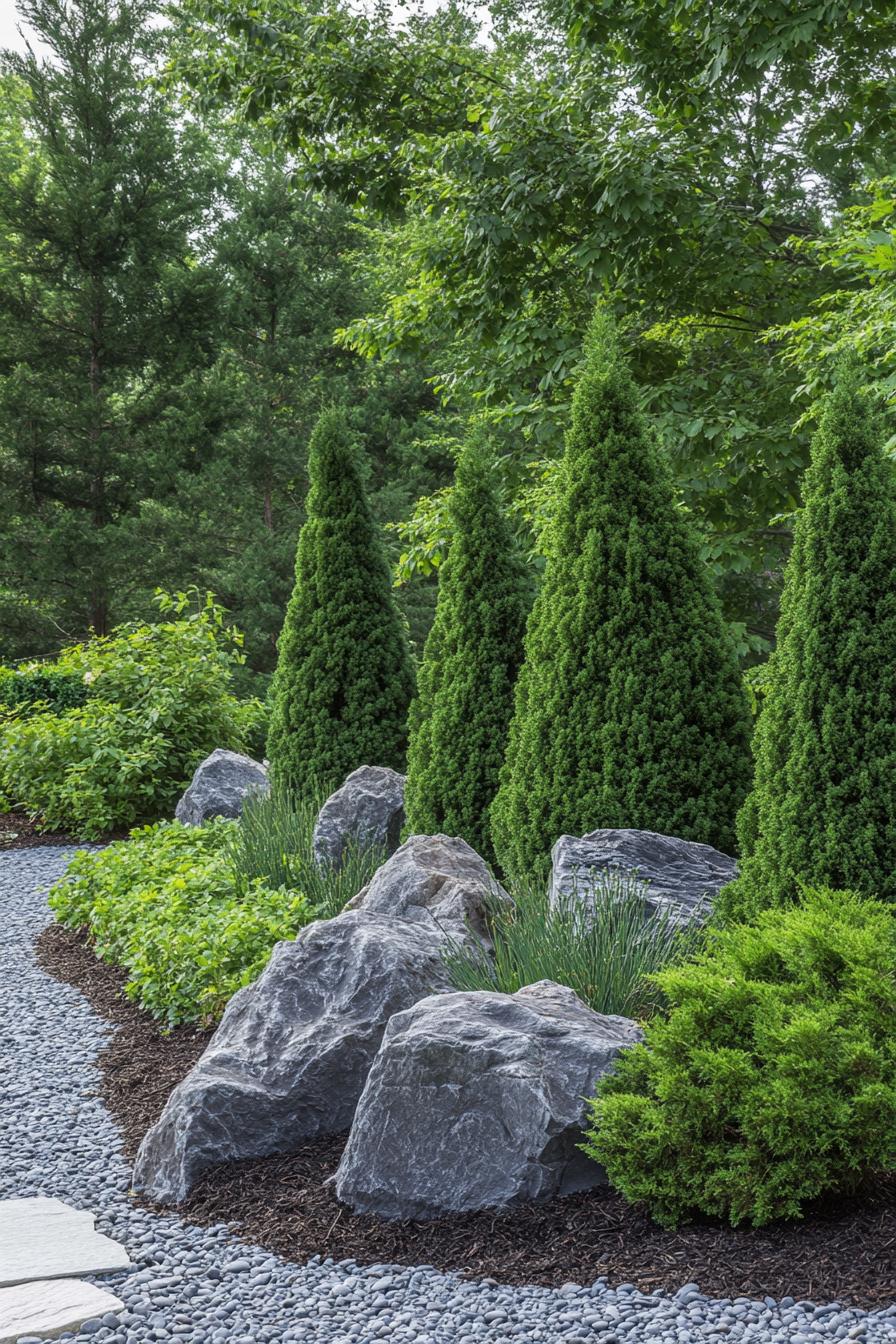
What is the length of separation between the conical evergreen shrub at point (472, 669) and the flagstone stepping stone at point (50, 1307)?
3.37 m

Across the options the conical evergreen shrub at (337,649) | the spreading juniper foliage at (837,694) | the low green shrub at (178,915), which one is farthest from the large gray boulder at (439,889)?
the conical evergreen shrub at (337,649)

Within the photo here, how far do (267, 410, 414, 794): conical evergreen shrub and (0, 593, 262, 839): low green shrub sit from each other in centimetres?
218

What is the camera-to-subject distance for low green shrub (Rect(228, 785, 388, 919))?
548 centimetres

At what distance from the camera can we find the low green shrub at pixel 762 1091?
2635 millimetres

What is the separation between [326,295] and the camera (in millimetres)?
17453

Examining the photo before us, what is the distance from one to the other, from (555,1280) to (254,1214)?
2.83 ft

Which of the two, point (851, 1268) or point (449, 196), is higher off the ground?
point (449, 196)

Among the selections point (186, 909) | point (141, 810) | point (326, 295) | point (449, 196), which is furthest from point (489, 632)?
point (326, 295)

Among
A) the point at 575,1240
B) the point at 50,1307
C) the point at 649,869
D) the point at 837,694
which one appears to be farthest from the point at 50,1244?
the point at 837,694

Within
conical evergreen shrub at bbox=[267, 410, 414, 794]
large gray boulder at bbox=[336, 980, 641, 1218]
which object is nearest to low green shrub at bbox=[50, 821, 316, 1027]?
conical evergreen shrub at bbox=[267, 410, 414, 794]

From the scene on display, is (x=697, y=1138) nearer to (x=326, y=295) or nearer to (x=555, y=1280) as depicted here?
(x=555, y=1280)

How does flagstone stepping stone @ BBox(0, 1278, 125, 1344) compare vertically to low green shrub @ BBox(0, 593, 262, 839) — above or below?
below

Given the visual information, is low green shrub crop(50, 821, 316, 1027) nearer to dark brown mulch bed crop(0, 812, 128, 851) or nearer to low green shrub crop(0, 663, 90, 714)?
dark brown mulch bed crop(0, 812, 128, 851)

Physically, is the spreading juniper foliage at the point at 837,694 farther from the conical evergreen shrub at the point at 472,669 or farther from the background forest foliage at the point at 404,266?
the conical evergreen shrub at the point at 472,669
